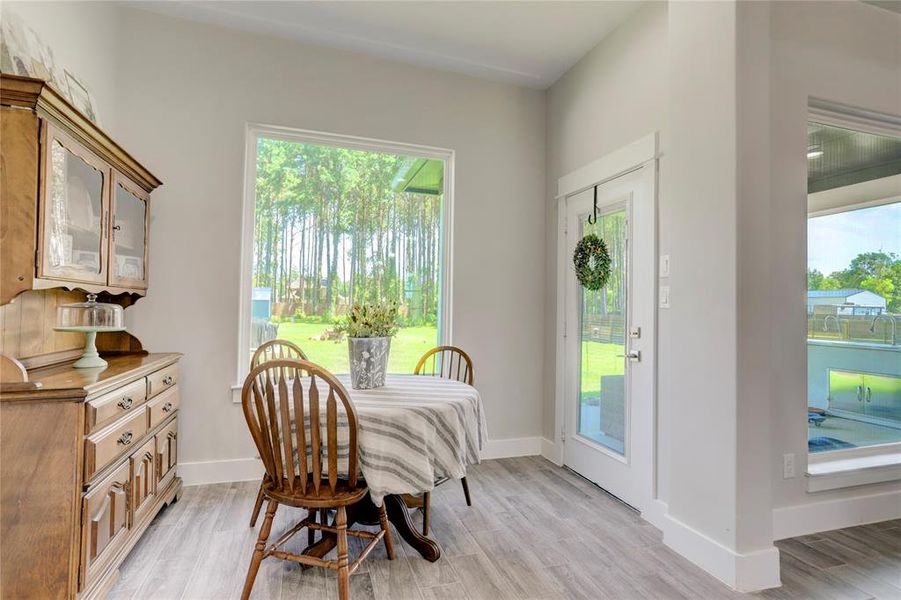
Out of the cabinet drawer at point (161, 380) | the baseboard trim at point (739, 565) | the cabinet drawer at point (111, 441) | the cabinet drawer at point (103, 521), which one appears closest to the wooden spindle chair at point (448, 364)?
the baseboard trim at point (739, 565)

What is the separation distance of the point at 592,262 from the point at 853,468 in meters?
1.87

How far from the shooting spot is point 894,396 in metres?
2.68

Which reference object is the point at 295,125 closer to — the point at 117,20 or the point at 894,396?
the point at 117,20

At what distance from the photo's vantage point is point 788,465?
2330 mm

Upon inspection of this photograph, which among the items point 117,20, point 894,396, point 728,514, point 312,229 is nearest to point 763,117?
point 728,514

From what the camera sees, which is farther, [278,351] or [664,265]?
[278,351]

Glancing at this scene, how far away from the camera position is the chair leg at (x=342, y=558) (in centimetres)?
169

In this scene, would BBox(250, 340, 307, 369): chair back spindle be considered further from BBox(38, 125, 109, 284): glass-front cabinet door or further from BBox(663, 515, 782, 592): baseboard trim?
BBox(663, 515, 782, 592): baseboard trim

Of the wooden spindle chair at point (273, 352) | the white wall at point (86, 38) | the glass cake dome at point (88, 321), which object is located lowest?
the wooden spindle chair at point (273, 352)

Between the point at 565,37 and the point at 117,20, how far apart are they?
3046 millimetres

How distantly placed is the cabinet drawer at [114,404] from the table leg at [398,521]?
1.05 metres

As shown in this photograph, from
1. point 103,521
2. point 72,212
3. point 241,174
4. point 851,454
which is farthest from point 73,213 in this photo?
point 851,454

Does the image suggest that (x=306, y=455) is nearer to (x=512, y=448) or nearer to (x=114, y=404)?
(x=114, y=404)

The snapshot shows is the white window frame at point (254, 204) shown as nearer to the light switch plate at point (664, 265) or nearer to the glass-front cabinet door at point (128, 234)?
the glass-front cabinet door at point (128, 234)
